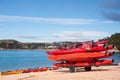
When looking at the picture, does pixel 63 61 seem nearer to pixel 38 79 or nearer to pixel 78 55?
pixel 78 55

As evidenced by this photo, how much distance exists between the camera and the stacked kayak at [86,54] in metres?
34.2

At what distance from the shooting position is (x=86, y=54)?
1369 inches

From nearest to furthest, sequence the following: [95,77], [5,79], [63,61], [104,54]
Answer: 1. [95,77]
2. [5,79]
3. [104,54]
4. [63,61]

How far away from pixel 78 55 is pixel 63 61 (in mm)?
2568

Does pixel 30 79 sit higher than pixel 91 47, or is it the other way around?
pixel 91 47

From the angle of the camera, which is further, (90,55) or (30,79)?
(90,55)

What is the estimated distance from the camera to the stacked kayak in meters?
34.2

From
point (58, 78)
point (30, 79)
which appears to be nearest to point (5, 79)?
point (30, 79)

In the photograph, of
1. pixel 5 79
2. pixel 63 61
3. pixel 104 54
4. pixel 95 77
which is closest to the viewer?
pixel 95 77

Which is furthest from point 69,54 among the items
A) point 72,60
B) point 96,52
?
point 96,52

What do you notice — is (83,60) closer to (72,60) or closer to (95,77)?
(72,60)

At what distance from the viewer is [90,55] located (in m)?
34.7

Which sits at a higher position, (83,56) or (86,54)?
(86,54)

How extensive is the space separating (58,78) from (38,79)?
1729 millimetres
